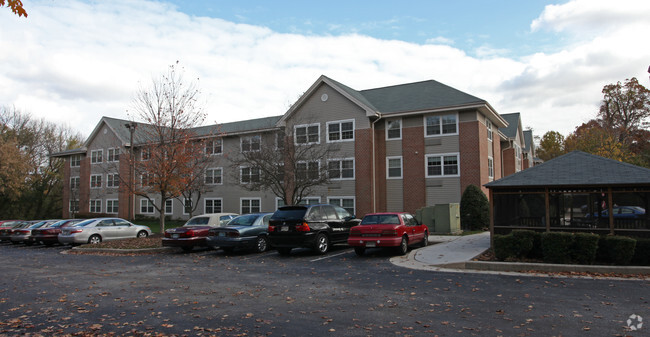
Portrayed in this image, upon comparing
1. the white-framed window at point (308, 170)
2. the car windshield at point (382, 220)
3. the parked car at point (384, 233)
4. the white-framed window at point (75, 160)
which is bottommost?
the parked car at point (384, 233)

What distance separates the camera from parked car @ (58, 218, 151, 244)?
20703mm

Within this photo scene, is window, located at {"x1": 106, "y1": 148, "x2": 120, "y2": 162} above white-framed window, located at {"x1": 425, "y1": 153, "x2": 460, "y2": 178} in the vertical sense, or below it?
above

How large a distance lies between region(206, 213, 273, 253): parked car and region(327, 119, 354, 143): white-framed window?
13.4 metres

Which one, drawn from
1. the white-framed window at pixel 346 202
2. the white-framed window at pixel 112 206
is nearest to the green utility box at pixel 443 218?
the white-framed window at pixel 346 202

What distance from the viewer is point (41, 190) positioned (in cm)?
4922

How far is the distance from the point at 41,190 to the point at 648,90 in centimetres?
6585

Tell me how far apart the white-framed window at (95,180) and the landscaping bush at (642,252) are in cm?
4247

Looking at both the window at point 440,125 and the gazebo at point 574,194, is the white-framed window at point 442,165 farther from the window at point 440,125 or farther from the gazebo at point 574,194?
the gazebo at point 574,194

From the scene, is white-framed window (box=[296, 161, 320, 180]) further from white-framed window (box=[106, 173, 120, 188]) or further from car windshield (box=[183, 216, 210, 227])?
white-framed window (box=[106, 173, 120, 188])

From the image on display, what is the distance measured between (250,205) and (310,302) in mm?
27629

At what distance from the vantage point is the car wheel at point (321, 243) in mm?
14930

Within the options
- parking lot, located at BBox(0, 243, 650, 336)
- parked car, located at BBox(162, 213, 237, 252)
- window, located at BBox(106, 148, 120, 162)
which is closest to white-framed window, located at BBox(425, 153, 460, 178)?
parked car, located at BBox(162, 213, 237, 252)

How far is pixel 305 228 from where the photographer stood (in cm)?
1470

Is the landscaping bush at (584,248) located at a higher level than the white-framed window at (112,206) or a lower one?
lower
